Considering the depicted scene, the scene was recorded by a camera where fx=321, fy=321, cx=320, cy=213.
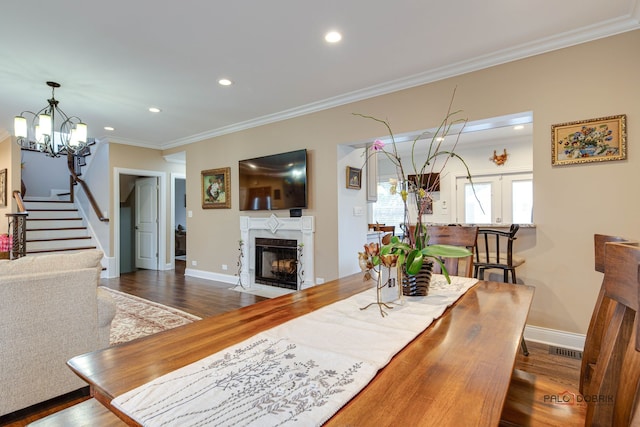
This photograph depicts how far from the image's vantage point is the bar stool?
2.69 m

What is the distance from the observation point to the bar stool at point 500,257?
2688mm

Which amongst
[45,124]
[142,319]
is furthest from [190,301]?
[45,124]

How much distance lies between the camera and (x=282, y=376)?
767 millimetres

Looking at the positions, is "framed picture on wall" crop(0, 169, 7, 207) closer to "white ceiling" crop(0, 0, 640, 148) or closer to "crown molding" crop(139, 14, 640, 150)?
"white ceiling" crop(0, 0, 640, 148)

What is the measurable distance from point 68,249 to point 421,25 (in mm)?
6650

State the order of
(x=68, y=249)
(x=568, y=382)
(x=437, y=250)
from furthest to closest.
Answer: (x=68, y=249) → (x=568, y=382) → (x=437, y=250)

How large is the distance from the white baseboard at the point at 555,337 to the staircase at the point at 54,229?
7016 mm

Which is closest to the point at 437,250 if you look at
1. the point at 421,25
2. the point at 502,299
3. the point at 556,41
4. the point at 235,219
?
the point at 502,299

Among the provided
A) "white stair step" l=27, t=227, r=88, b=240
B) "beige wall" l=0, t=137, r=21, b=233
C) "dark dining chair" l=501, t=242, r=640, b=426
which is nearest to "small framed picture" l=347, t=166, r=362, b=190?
"dark dining chair" l=501, t=242, r=640, b=426

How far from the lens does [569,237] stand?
8.89 feet

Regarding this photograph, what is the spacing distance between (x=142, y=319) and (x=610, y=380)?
379 centimetres

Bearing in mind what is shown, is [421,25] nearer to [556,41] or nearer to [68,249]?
[556,41]

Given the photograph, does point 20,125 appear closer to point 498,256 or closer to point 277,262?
point 277,262

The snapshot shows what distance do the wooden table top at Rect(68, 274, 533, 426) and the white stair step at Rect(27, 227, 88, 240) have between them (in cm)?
661
